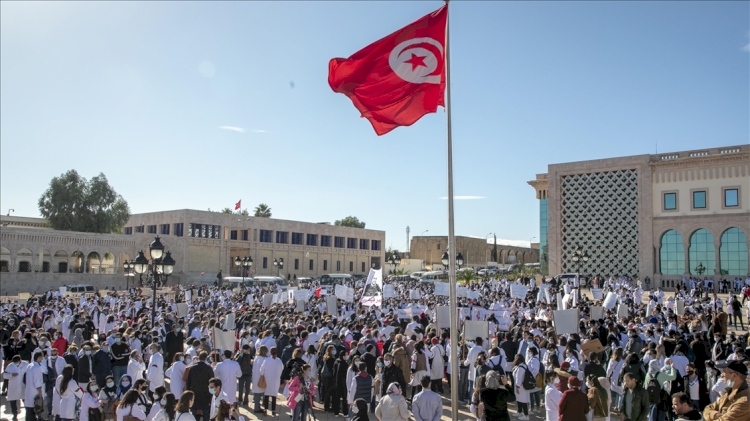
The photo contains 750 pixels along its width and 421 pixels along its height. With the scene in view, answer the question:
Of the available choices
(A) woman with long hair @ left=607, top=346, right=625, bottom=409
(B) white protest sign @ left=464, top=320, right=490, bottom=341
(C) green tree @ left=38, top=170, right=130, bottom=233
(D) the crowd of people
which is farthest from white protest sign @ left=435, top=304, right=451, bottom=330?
(C) green tree @ left=38, top=170, right=130, bottom=233

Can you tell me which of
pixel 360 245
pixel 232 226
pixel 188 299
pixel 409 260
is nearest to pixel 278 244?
pixel 232 226

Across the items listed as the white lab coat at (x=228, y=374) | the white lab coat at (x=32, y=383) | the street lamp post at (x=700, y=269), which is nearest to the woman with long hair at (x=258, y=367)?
the white lab coat at (x=228, y=374)

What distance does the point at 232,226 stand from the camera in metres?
67.1

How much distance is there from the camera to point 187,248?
61.9 meters

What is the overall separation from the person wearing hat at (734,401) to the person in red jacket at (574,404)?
164 cm

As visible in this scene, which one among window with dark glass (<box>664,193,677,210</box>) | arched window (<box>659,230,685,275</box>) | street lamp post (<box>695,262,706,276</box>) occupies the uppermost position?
window with dark glass (<box>664,193,677,210</box>)

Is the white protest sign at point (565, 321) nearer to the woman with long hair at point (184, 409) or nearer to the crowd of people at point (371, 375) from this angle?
the crowd of people at point (371, 375)

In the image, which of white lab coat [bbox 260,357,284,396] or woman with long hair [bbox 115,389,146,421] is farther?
white lab coat [bbox 260,357,284,396]

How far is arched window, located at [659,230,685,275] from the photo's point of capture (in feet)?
140

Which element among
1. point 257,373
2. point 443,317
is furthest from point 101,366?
point 443,317

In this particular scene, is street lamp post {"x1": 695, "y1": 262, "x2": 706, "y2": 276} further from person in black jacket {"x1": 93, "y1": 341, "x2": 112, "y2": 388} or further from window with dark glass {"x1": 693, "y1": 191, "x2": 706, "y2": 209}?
person in black jacket {"x1": 93, "y1": 341, "x2": 112, "y2": 388}

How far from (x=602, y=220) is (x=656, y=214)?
373 cm

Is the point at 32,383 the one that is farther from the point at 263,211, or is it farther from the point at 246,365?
the point at 263,211

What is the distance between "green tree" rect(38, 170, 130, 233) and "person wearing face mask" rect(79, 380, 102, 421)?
197ft
